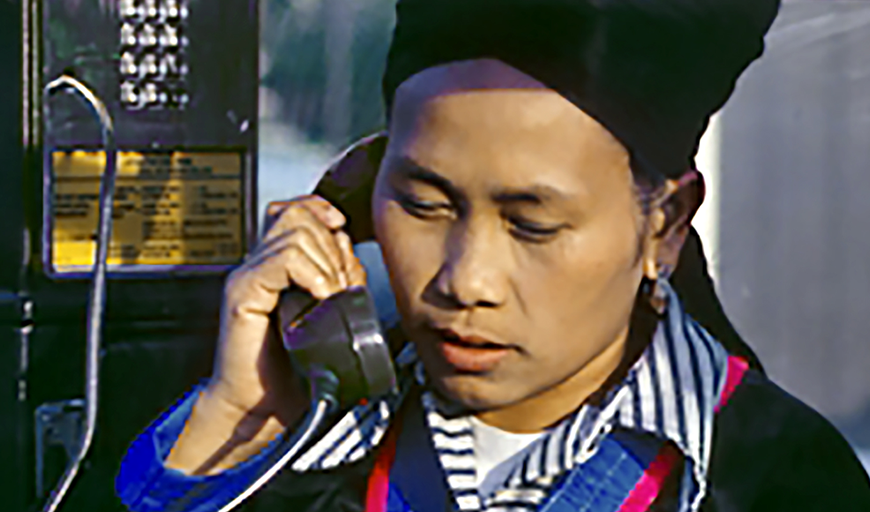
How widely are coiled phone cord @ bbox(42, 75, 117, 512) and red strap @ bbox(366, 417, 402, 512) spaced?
26cm

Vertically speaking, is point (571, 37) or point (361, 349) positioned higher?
point (571, 37)

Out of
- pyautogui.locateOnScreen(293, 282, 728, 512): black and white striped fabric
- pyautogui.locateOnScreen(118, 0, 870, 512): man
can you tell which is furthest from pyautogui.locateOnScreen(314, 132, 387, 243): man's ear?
pyautogui.locateOnScreen(293, 282, 728, 512): black and white striped fabric

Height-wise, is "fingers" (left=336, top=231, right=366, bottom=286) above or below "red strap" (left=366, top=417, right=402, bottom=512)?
above

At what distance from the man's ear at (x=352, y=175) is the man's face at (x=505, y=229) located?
0.32ft

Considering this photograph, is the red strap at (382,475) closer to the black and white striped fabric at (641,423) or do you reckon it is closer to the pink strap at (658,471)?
the black and white striped fabric at (641,423)

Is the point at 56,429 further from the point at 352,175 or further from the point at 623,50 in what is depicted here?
the point at 623,50

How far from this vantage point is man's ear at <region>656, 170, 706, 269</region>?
38.1 inches

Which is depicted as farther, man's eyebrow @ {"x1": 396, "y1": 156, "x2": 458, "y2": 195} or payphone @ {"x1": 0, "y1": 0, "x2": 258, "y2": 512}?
payphone @ {"x1": 0, "y1": 0, "x2": 258, "y2": 512}

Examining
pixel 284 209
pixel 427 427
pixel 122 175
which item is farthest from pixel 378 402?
pixel 122 175

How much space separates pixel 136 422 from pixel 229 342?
0.13m

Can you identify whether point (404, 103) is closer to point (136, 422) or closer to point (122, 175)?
point (122, 175)

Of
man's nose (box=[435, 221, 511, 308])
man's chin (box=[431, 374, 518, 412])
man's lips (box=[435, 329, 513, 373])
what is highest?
man's nose (box=[435, 221, 511, 308])

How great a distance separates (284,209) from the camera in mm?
1019

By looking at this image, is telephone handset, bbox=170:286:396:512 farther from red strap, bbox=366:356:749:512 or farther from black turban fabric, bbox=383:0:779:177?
black turban fabric, bbox=383:0:779:177
